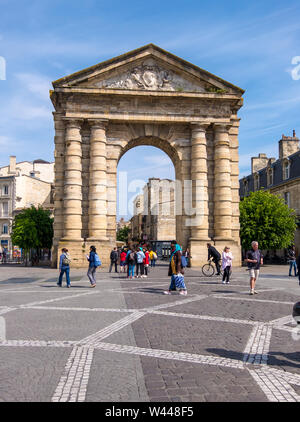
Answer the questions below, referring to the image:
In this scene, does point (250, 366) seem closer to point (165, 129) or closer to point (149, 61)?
point (165, 129)

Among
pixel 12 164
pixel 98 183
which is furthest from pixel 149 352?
pixel 12 164

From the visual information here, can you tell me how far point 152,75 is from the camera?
85.7ft

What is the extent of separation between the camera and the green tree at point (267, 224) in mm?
34875

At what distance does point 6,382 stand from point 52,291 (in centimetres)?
907

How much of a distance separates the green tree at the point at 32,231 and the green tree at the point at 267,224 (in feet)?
60.2

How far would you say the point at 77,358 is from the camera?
530cm

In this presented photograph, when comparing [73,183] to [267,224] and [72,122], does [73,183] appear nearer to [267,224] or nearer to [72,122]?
[72,122]

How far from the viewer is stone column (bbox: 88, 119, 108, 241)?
81.2 feet

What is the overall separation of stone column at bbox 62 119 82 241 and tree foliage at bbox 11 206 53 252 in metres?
11.0

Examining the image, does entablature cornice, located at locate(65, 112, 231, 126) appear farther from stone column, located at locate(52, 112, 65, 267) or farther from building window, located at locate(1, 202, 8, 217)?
building window, located at locate(1, 202, 8, 217)

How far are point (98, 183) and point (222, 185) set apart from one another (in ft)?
27.2

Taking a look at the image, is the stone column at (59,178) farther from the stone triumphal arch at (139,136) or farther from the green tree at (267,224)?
the green tree at (267,224)

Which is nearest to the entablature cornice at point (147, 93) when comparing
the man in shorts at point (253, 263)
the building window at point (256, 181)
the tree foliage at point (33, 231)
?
the tree foliage at point (33, 231)

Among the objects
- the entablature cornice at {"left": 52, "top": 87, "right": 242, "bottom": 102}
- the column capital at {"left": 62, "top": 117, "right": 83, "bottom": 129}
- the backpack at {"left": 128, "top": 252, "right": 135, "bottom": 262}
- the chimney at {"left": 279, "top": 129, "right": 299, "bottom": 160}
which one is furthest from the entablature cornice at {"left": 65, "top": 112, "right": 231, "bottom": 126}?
the chimney at {"left": 279, "top": 129, "right": 299, "bottom": 160}
